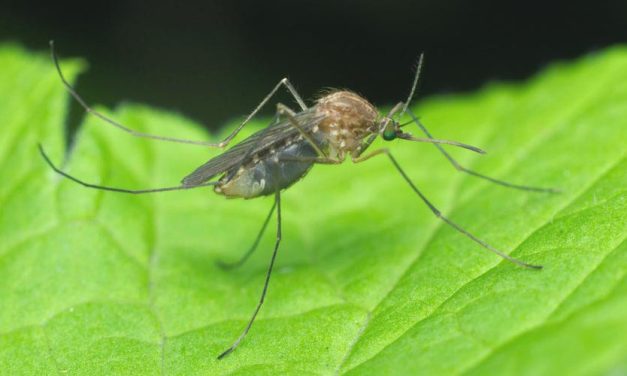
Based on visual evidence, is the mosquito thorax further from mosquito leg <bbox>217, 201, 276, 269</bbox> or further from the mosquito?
mosquito leg <bbox>217, 201, 276, 269</bbox>

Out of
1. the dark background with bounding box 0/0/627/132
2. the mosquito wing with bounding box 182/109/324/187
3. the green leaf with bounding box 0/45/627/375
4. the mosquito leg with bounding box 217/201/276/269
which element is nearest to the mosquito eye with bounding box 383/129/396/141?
the mosquito wing with bounding box 182/109/324/187

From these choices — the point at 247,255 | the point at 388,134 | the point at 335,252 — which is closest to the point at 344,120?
the point at 388,134

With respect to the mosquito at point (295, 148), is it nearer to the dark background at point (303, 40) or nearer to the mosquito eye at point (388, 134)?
the mosquito eye at point (388, 134)

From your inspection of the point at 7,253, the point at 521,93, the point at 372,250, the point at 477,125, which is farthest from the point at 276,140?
the point at 521,93

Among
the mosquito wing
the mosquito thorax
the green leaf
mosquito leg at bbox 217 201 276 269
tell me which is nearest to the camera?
the green leaf

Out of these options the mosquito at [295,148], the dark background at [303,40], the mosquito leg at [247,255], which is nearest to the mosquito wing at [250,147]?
the mosquito at [295,148]

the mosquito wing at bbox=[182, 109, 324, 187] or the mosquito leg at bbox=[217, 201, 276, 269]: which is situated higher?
the mosquito wing at bbox=[182, 109, 324, 187]
